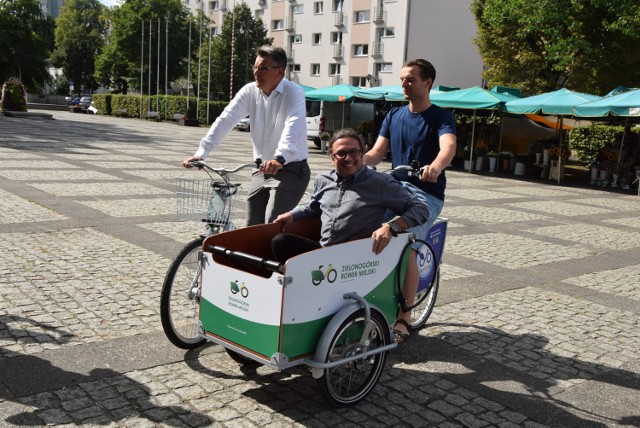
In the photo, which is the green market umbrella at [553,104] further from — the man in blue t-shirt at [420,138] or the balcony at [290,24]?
the balcony at [290,24]

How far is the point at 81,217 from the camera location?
8.58 meters

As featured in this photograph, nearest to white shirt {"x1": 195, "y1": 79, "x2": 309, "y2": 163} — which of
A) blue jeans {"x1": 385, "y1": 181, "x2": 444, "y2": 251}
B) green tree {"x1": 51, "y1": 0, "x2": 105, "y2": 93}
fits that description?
blue jeans {"x1": 385, "y1": 181, "x2": 444, "y2": 251}


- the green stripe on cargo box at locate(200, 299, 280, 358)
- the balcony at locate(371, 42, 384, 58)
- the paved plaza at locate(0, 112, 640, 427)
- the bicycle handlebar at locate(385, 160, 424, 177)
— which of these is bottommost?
the paved plaza at locate(0, 112, 640, 427)

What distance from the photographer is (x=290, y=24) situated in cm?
5678

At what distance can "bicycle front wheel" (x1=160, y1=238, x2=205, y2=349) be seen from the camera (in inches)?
161

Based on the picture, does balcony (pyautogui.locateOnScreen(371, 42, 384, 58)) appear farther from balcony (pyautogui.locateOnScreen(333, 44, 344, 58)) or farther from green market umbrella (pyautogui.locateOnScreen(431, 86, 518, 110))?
green market umbrella (pyautogui.locateOnScreen(431, 86, 518, 110))

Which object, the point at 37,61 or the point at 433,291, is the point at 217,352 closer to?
the point at 433,291

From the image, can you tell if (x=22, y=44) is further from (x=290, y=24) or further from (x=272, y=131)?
(x=272, y=131)

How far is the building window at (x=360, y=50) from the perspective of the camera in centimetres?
5031

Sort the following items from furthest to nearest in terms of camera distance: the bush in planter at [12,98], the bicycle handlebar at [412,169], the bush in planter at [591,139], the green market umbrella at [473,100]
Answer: the bush in planter at [12,98], the bush in planter at [591,139], the green market umbrella at [473,100], the bicycle handlebar at [412,169]

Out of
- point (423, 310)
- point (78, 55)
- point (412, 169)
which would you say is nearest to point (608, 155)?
point (423, 310)

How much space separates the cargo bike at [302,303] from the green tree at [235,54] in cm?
4972

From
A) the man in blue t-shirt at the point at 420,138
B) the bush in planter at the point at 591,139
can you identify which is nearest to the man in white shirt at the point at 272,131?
the man in blue t-shirt at the point at 420,138

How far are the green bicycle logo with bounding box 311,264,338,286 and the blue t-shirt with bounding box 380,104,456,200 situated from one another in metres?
1.32
